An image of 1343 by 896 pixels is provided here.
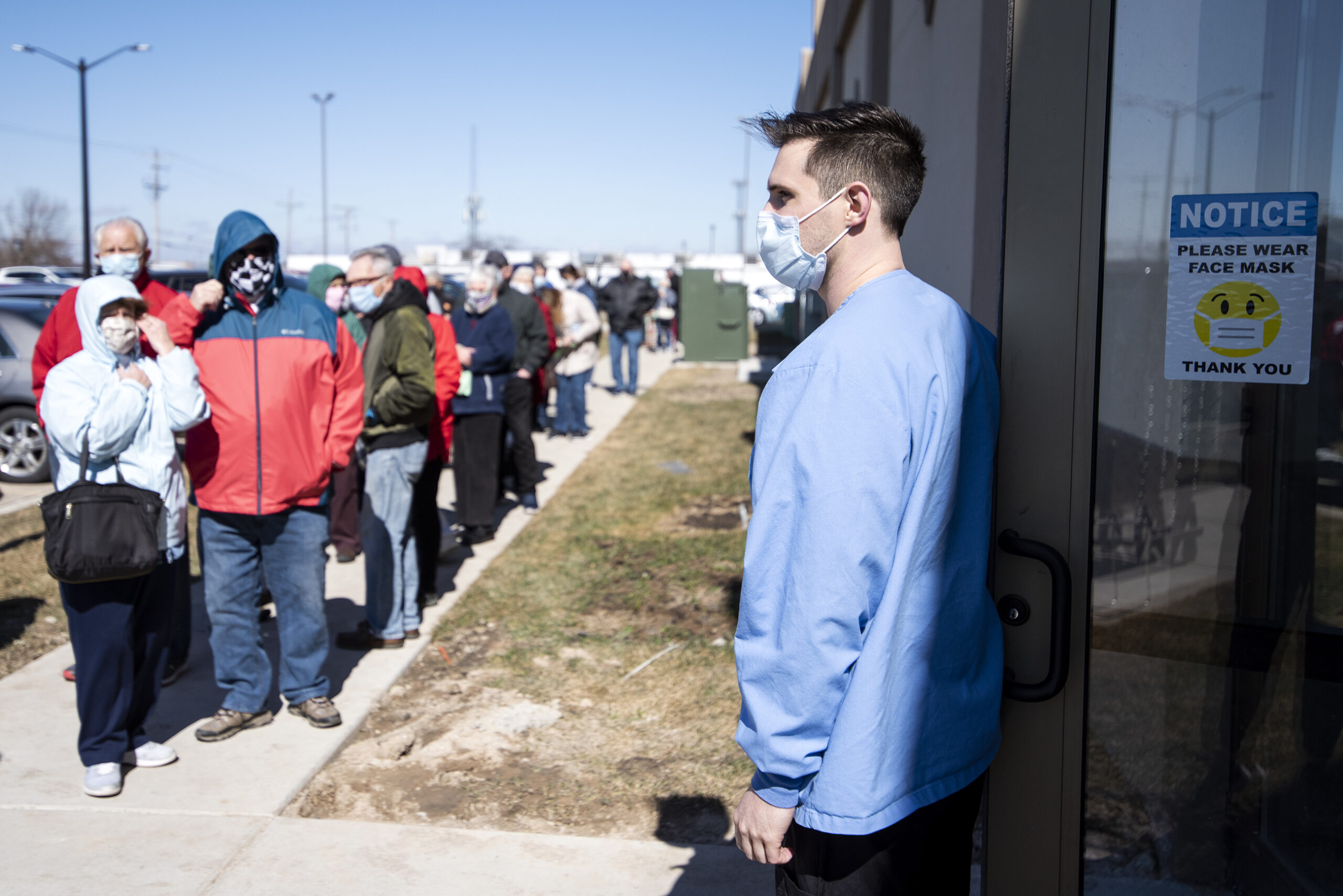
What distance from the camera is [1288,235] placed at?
5.49 feet

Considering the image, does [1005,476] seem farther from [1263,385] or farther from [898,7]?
[898,7]

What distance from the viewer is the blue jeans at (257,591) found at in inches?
164

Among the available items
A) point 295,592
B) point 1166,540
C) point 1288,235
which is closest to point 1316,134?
point 1288,235

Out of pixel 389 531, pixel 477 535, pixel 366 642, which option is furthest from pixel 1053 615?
pixel 477 535

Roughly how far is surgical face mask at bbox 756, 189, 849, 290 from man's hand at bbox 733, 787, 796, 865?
0.86 m

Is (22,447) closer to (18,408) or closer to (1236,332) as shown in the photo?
(18,408)

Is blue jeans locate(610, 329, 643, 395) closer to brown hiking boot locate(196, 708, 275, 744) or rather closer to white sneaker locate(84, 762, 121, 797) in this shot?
brown hiking boot locate(196, 708, 275, 744)

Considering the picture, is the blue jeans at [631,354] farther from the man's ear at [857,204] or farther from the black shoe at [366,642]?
the man's ear at [857,204]

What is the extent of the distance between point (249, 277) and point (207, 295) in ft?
0.56

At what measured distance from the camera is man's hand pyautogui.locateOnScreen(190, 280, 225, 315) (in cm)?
402

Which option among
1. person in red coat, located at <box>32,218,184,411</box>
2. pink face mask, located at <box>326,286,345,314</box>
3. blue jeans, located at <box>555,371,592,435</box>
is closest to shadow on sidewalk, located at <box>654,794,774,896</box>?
person in red coat, located at <box>32,218,184,411</box>

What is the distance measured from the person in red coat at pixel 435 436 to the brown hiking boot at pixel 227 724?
4.45 ft

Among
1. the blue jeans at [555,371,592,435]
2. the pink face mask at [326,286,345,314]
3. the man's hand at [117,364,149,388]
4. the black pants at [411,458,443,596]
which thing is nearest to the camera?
the man's hand at [117,364,149,388]

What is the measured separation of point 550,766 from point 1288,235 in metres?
3.31
